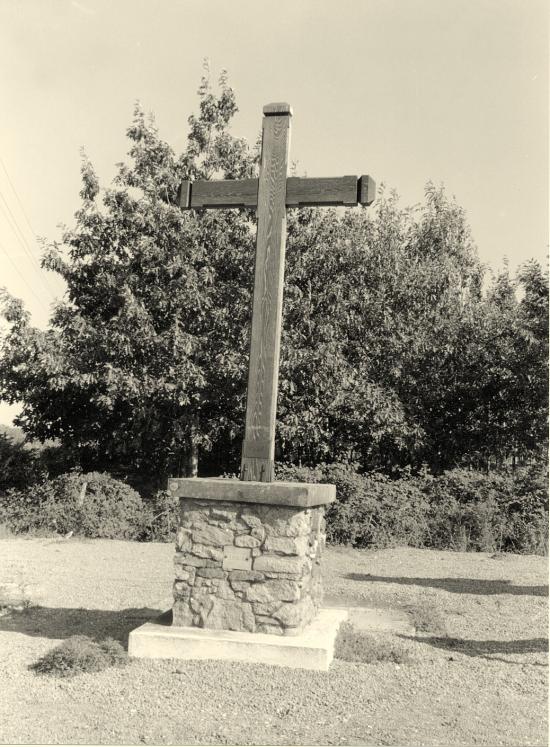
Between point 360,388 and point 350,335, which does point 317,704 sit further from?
point 350,335

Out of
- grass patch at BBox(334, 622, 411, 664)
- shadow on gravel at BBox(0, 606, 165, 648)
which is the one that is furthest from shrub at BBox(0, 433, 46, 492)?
grass patch at BBox(334, 622, 411, 664)

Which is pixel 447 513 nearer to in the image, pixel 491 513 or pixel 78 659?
pixel 491 513

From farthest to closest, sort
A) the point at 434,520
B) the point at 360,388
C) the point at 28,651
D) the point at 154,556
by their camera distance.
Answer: the point at 360,388
the point at 434,520
the point at 154,556
the point at 28,651

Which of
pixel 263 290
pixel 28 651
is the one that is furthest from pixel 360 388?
pixel 28 651

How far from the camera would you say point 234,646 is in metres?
4.92

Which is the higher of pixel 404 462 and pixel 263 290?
pixel 263 290

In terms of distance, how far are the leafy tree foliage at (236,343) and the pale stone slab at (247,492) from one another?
741 centimetres

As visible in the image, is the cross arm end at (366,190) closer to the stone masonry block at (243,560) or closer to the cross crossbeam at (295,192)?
the cross crossbeam at (295,192)

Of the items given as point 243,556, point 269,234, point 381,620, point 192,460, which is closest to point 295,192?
point 269,234

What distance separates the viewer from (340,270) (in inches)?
568

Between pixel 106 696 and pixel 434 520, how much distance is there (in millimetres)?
8989

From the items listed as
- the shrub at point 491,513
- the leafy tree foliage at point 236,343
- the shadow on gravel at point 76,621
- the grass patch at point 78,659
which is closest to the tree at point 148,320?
the leafy tree foliage at point 236,343

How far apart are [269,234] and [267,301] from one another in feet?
1.81

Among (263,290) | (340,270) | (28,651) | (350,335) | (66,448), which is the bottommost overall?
(28,651)
